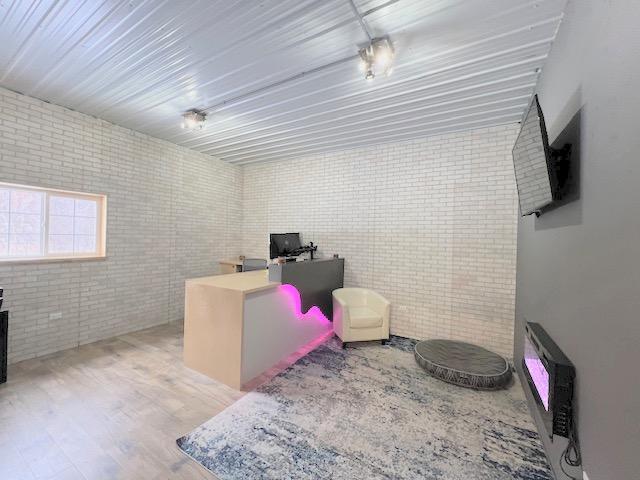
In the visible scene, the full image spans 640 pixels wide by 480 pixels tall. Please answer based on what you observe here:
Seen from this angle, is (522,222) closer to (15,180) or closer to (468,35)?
(468,35)

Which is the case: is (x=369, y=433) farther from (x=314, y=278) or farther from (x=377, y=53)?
(x=377, y=53)

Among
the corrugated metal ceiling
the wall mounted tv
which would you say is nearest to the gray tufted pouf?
the wall mounted tv

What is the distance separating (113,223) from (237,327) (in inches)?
111

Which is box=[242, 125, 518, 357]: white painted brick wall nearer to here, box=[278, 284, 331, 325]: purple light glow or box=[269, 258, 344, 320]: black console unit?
box=[269, 258, 344, 320]: black console unit

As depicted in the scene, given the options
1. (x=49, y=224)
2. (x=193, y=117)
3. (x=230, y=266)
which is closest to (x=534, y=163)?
(x=193, y=117)

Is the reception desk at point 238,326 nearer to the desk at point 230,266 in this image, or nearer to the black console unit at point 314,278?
the black console unit at point 314,278

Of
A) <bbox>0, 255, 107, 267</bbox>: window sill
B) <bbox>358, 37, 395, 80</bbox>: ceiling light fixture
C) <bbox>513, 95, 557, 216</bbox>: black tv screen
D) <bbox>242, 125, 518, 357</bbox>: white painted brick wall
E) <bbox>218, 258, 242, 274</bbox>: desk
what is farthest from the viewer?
<bbox>218, 258, 242, 274</bbox>: desk

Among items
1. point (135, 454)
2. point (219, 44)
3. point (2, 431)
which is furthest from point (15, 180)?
point (135, 454)

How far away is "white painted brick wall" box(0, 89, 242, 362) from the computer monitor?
79.9 inches

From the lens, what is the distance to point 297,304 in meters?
3.45

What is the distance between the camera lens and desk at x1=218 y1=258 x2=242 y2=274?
521 cm

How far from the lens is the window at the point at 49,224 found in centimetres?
304

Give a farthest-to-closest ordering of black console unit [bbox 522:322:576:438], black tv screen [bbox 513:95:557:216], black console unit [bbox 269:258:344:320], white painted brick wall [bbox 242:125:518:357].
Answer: white painted brick wall [bbox 242:125:518:357] → black console unit [bbox 269:258:344:320] → black tv screen [bbox 513:95:557:216] → black console unit [bbox 522:322:576:438]

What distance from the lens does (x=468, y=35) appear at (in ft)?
6.58
